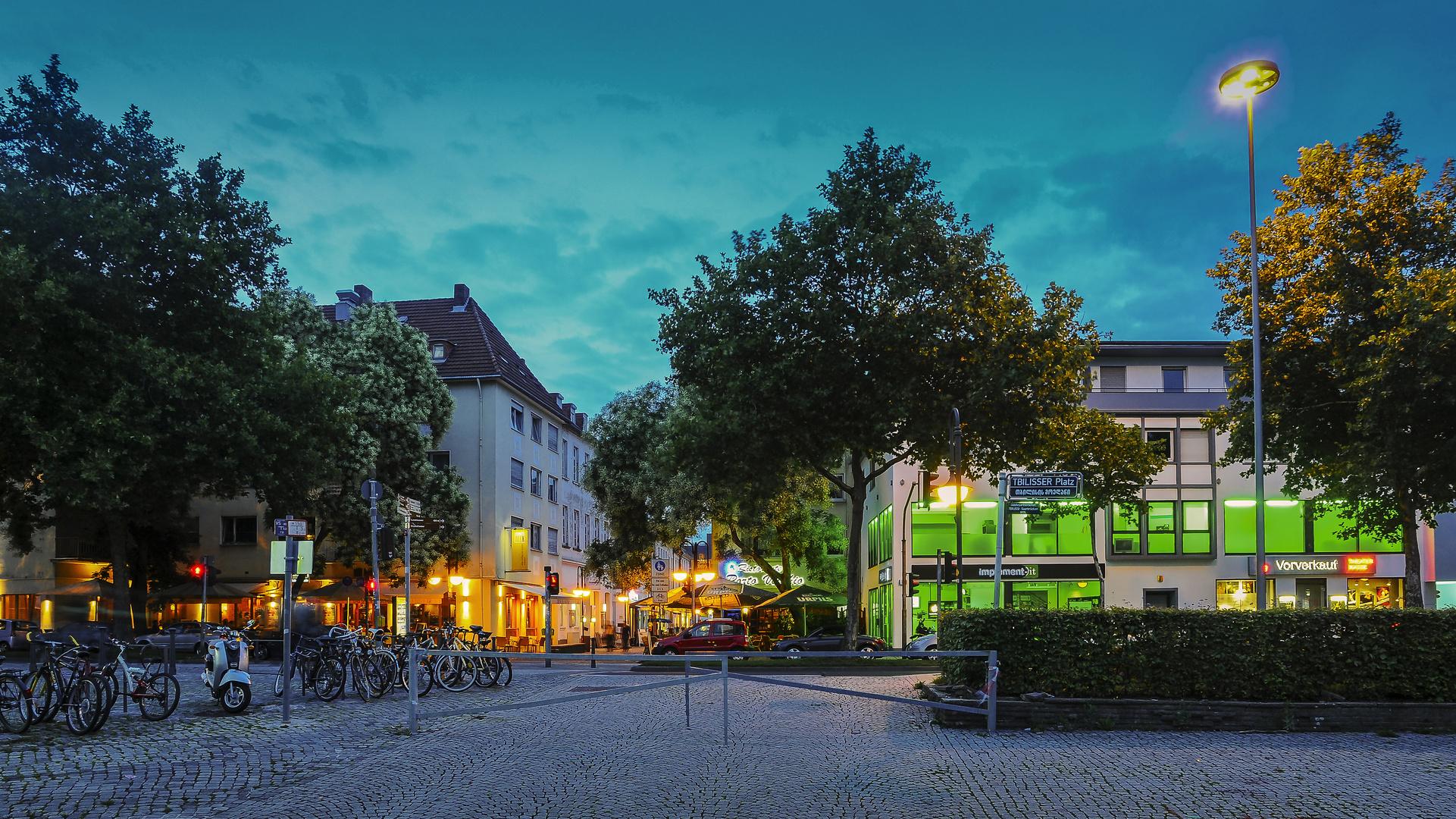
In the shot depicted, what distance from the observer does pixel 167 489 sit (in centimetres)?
2836

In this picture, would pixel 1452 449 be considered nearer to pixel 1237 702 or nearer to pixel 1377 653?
pixel 1377 653

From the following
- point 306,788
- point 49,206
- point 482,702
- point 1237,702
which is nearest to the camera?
point 306,788

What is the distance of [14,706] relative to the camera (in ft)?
42.0

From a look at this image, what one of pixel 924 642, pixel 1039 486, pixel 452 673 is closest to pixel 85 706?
pixel 452 673

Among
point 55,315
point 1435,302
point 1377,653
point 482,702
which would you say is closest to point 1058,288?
point 1435,302

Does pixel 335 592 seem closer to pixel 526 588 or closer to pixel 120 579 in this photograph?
pixel 120 579

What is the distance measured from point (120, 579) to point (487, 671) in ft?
49.6

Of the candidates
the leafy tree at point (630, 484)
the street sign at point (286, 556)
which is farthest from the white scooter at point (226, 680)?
the leafy tree at point (630, 484)

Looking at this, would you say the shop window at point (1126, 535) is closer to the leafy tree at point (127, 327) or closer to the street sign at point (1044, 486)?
the leafy tree at point (127, 327)

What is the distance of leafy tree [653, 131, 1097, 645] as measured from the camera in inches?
1005

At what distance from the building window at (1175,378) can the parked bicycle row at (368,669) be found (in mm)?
34853

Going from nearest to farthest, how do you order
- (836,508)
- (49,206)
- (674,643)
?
(49,206), (674,643), (836,508)

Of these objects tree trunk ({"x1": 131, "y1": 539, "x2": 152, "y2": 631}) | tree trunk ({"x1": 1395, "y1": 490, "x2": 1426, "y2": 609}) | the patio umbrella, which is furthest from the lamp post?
tree trunk ({"x1": 131, "y1": 539, "x2": 152, "y2": 631})

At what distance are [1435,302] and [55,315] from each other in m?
29.4
